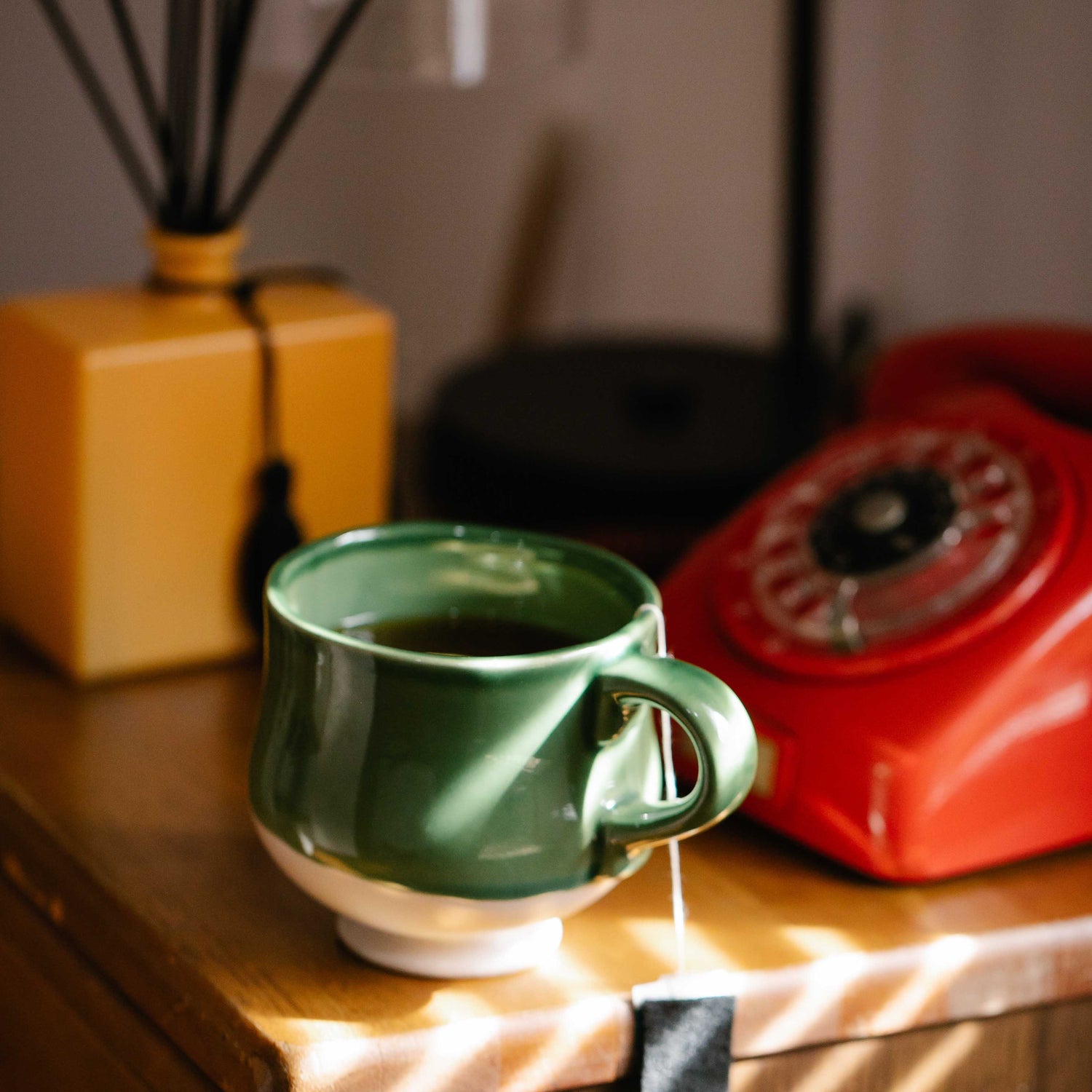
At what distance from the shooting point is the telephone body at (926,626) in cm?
55

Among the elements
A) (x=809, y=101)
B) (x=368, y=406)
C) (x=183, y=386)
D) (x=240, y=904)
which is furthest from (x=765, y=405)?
(x=240, y=904)

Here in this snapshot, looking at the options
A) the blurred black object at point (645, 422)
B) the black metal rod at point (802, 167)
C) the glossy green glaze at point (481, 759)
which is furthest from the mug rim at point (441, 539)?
the black metal rod at point (802, 167)

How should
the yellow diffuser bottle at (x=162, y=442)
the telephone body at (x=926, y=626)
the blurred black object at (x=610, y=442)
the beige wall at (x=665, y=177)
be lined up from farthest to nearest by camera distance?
the beige wall at (x=665, y=177)
the blurred black object at (x=610, y=442)
the yellow diffuser bottle at (x=162, y=442)
the telephone body at (x=926, y=626)

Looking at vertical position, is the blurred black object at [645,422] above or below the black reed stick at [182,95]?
below

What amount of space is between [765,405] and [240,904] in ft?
1.80

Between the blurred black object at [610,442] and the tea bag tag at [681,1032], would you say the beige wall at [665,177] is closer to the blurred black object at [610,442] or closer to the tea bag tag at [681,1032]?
the blurred black object at [610,442]

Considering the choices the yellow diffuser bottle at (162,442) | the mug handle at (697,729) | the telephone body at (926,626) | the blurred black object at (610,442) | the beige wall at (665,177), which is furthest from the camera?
the beige wall at (665,177)

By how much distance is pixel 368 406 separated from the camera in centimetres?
75

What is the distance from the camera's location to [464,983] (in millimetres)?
487

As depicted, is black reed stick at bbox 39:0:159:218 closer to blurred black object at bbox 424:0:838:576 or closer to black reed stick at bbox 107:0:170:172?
black reed stick at bbox 107:0:170:172

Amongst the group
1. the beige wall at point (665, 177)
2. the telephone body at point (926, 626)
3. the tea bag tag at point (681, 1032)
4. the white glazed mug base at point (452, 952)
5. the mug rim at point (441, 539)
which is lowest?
the tea bag tag at point (681, 1032)

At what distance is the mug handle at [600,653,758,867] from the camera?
16.7 inches

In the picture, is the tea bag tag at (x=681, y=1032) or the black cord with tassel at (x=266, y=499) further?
the black cord with tassel at (x=266, y=499)

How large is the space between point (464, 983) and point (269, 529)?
290 millimetres
